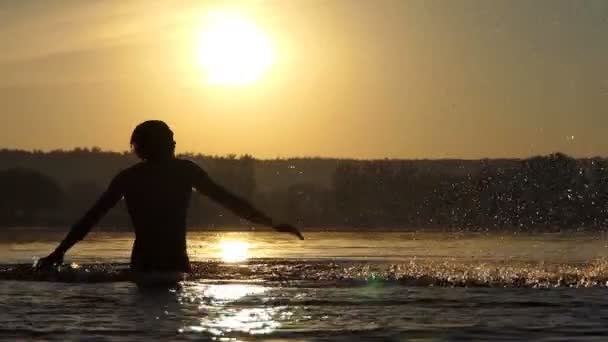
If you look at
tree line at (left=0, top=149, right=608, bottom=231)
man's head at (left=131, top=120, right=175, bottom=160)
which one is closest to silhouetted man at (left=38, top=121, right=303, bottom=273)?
man's head at (left=131, top=120, right=175, bottom=160)

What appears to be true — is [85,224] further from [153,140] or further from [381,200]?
[381,200]

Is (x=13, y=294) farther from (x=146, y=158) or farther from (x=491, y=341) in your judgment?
(x=491, y=341)

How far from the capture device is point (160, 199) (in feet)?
46.8

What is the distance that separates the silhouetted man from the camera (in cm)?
1407

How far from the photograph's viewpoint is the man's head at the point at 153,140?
45.6 feet

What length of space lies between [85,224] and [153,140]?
112cm

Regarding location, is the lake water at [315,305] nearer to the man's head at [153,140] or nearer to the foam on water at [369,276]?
the foam on water at [369,276]

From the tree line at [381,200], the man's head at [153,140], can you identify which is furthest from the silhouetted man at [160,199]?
the tree line at [381,200]

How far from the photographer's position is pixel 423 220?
2251 inches

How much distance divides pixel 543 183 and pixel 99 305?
114ft

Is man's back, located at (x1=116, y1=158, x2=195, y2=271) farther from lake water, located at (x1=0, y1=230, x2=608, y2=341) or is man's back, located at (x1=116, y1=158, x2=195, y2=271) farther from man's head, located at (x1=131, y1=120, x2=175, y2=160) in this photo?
lake water, located at (x1=0, y1=230, x2=608, y2=341)

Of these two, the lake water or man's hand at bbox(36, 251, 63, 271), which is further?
man's hand at bbox(36, 251, 63, 271)

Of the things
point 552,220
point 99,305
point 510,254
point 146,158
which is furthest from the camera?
point 552,220

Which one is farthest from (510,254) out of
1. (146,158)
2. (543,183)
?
(543,183)
